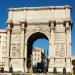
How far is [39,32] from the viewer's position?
67438mm

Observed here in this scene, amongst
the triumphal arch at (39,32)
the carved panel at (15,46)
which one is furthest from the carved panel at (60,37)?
the carved panel at (15,46)

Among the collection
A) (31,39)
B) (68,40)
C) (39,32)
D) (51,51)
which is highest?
(39,32)

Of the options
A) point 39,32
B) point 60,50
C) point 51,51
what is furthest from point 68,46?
point 39,32

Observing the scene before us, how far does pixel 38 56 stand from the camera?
172 m

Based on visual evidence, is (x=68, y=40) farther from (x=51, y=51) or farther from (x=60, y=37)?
(x=51, y=51)

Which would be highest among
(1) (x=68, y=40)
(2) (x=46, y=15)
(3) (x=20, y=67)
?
(2) (x=46, y=15)

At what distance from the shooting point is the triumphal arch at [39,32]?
6500cm

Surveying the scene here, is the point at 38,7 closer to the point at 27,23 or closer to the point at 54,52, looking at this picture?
the point at 27,23

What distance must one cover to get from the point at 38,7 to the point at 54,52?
34.1ft

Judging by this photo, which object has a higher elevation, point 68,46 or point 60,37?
point 60,37

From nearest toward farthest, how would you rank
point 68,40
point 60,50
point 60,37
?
point 68,40
point 60,50
point 60,37

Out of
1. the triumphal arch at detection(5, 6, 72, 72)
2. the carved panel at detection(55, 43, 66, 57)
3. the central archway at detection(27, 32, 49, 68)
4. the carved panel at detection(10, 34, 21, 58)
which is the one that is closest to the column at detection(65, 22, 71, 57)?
the triumphal arch at detection(5, 6, 72, 72)

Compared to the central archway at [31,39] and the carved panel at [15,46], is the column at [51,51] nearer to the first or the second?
the central archway at [31,39]

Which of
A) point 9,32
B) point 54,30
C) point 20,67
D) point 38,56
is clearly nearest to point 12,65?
point 20,67
